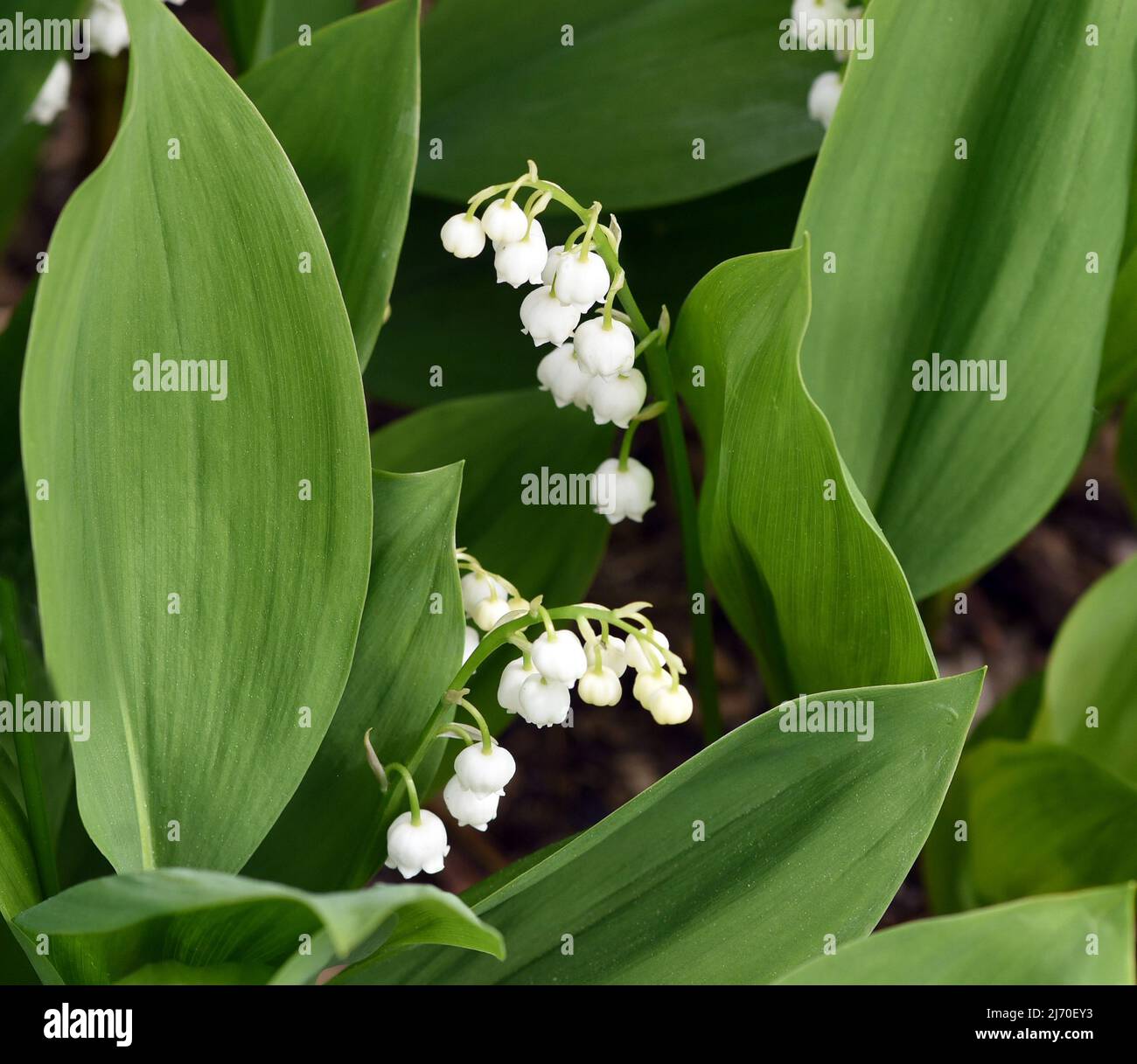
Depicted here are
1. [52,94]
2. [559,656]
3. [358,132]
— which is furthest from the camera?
[52,94]

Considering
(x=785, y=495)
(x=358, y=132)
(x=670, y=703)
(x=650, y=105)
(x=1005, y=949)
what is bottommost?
(x=1005, y=949)

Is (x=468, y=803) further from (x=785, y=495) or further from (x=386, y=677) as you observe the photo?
(x=785, y=495)

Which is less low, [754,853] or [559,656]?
[559,656]

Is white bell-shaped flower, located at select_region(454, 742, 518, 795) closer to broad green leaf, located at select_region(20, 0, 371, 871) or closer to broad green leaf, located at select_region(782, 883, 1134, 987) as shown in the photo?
broad green leaf, located at select_region(20, 0, 371, 871)

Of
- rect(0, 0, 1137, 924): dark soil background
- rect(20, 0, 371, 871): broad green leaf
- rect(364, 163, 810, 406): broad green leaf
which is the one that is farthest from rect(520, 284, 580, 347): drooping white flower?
rect(0, 0, 1137, 924): dark soil background

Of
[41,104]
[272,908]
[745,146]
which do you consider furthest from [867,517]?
[41,104]

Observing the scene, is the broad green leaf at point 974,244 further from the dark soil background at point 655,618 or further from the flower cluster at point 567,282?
the dark soil background at point 655,618

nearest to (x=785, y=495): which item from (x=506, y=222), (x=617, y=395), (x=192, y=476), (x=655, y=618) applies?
(x=617, y=395)
